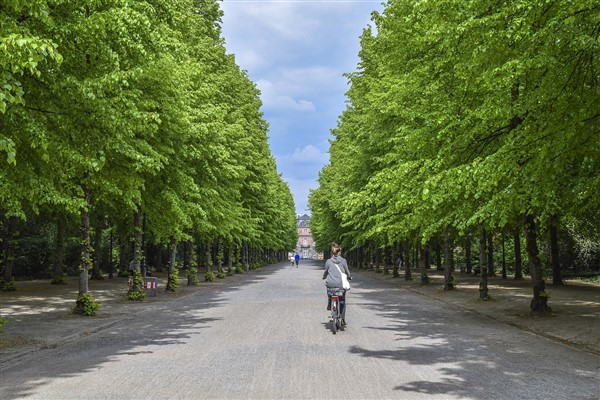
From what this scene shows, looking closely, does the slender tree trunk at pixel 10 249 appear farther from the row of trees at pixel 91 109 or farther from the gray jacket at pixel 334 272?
the gray jacket at pixel 334 272

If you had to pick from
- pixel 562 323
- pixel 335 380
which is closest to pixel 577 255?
pixel 562 323

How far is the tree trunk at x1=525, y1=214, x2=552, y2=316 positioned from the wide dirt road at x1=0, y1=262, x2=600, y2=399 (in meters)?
1.74

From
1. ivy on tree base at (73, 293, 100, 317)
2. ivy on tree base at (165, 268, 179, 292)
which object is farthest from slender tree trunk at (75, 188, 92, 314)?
ivy on tree base at (165, 268, 179, 292)

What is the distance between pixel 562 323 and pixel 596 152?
501 cm

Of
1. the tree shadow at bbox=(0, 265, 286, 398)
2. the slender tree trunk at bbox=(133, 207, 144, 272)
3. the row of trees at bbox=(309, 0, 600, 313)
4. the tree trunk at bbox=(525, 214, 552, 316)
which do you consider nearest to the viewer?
the tree shadow at bbox=(0, 265, 286, 398)

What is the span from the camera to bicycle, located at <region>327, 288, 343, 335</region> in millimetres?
11633

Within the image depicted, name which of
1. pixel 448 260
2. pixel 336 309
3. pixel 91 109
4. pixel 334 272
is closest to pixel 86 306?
pixel 91 109

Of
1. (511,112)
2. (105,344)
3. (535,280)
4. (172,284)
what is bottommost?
(105,344)

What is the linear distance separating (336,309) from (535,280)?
663cm

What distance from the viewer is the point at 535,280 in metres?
14.8

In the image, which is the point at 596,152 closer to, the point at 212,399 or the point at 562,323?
the point at 562,323

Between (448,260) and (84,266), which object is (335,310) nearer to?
(84,266)

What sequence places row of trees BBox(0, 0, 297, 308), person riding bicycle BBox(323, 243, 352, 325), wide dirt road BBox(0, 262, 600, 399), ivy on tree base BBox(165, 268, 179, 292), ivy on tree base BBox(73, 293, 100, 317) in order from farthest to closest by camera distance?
1. ivy on tree base BBox(165, 268, 179, 292)
2. ivy on tree base BBox(73, 293, 100, 317)
3. person riding bicycle BBox(323, 243, 352, 325)
4. row of trees BBox(0, 0, 297, 308)
5. wide dirt road BBox(0, 262, 600, 399)

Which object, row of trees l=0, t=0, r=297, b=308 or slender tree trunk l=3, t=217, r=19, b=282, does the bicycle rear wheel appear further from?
slender tree trunk l=3, t=217, r=19, b=282
